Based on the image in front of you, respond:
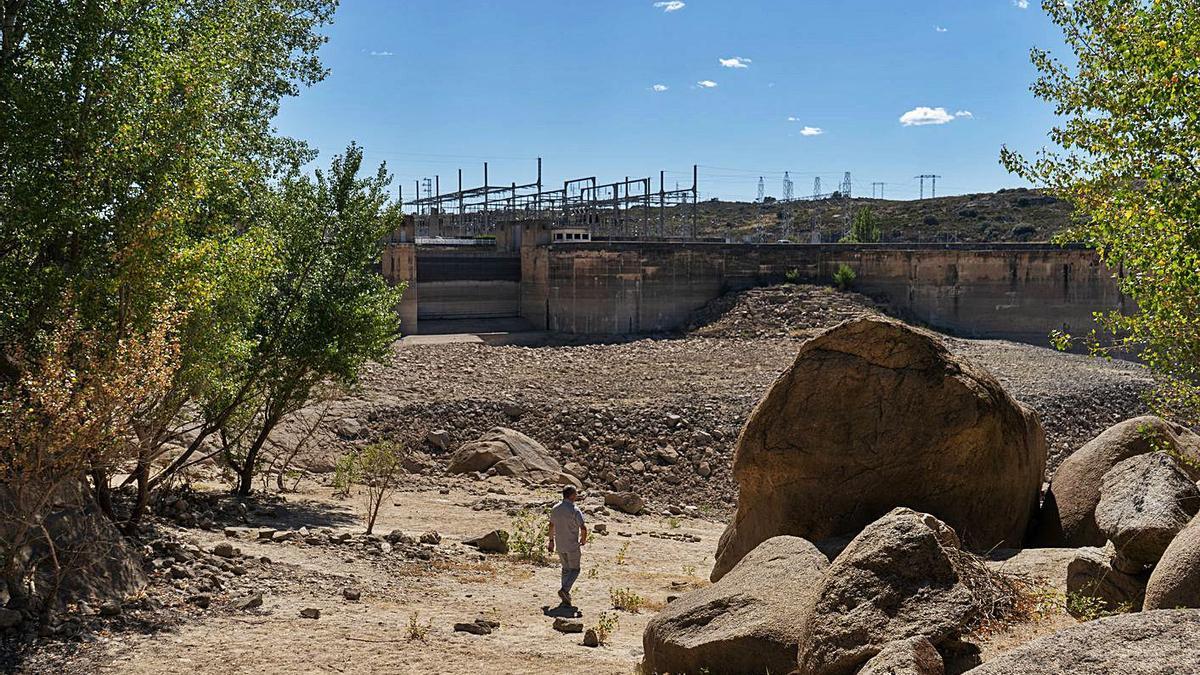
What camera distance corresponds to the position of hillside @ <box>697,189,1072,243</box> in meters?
83.1

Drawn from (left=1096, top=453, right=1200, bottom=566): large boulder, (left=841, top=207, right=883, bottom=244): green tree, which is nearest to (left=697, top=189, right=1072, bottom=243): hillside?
(left=841, top=207, right=883, bottom=244): green tree

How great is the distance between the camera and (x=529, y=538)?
15164 millimetres

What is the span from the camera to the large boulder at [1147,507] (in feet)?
22.9

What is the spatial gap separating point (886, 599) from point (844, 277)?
41024mm

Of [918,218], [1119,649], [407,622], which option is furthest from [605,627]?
[918,218]

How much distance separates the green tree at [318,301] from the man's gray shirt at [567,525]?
19.8 feet

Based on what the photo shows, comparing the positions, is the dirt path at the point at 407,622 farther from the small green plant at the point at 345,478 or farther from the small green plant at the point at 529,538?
the small green plant at the point at 345,478

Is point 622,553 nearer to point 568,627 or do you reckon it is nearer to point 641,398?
point 568,627

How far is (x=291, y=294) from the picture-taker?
16.3m

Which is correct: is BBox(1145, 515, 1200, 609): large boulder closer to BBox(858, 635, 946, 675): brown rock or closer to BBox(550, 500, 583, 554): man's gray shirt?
BBox(858, 635, 946, 675): brown rock

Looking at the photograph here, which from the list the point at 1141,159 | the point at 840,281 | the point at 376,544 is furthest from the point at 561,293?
the point at 1141,159

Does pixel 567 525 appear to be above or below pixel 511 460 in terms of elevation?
above

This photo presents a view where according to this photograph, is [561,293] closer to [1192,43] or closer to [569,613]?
[569,613]

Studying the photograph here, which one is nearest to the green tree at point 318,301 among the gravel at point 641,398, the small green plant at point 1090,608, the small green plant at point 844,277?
the gravel at point 641,398
